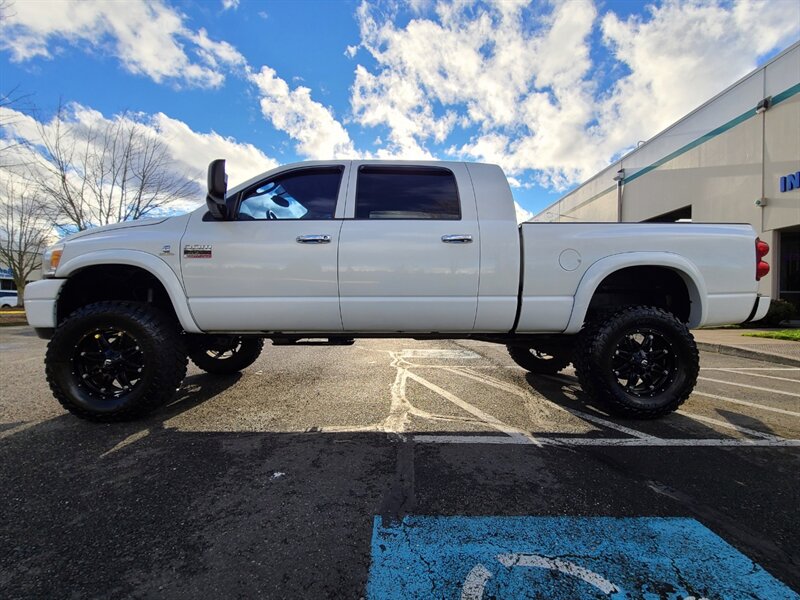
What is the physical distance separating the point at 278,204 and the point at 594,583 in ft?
11.5

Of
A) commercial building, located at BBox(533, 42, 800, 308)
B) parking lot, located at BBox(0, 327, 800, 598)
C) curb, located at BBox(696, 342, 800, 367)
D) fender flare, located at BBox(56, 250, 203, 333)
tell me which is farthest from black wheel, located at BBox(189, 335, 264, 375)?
commercial building, located at BBox(533, 42, 800, 308)

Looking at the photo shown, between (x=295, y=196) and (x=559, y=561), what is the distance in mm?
3340

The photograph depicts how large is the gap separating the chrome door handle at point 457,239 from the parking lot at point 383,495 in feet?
5.13

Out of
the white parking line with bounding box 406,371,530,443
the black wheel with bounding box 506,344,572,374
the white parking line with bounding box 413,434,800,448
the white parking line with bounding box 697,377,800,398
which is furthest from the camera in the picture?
the black wheel with bounding box 506,344,572,374

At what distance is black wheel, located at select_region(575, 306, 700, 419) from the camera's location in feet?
11.1

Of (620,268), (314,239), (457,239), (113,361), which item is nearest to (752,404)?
(620,268)

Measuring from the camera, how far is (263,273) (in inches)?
132

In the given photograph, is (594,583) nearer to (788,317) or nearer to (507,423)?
(507,423)

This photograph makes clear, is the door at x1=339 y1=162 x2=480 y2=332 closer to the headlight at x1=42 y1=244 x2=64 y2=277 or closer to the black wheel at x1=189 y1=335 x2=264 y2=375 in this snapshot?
the black wheel at x1=189 y1=335 x2=264 y2=375

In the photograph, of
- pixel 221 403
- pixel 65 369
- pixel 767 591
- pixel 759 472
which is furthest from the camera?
pixel 221 403

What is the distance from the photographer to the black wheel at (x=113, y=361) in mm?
3281

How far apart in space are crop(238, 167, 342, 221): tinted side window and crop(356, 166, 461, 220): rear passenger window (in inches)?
10.7

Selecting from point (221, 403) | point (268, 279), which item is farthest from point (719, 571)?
point (221, 403)

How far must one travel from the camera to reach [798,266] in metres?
14.5
